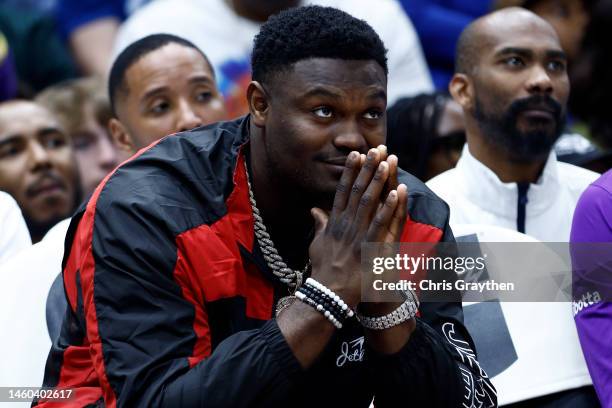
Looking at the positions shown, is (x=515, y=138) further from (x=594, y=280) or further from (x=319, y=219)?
(x=319, y=219)

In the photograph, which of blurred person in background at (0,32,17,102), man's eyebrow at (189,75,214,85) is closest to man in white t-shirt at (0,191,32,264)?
A: man's eyebrow at (189,75,214,85)

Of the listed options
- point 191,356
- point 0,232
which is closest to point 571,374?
point 191,356

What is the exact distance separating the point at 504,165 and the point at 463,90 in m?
0.43

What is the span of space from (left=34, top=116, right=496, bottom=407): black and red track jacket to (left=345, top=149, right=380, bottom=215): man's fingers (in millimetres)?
364

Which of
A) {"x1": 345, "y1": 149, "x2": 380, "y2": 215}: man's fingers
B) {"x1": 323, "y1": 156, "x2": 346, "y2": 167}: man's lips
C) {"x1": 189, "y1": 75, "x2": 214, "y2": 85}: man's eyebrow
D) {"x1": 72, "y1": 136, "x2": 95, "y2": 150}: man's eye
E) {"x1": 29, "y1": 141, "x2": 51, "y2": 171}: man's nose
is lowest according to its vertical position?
{"x1": 345, "y1": 149, "x2": 380, "y2": 215}: man's fingers

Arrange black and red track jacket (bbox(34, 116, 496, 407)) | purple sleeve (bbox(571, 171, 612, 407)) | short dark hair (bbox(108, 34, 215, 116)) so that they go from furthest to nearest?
1. short dark hair (bbox(108, 34, 215, 116))
2. purple sleeve (bbox(571, 171, 612, 407))
3. black and red track jacket (bbox(34, 116, 496, 407))

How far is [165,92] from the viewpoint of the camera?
4.62m

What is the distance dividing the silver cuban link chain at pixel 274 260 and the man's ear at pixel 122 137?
5.60 ft

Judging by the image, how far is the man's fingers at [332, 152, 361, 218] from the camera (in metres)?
2.85

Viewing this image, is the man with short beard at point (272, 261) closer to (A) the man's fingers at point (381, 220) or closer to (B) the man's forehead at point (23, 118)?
(A) the man's fingers at point (381, 220)

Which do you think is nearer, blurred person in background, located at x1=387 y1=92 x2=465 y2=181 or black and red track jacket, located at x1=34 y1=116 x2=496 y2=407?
black and red track jacket, located at x1=34 y1=116 x2=496 y2=407

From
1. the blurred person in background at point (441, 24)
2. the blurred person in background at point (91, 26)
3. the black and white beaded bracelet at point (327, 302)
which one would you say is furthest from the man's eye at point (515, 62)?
the blurred person in background at point (91, 26)

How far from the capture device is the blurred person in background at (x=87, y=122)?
19.9 feet

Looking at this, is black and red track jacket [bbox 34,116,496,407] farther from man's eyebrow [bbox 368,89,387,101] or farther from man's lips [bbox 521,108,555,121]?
man's lips [bbox 521,108,555,121]
